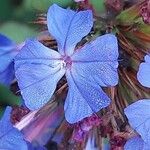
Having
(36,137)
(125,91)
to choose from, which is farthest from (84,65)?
(36,137)

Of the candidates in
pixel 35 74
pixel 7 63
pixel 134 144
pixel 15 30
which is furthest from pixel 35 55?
pixel 15 30

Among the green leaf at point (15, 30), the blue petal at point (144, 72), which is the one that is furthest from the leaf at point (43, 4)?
the blue petal at point (144, 72)

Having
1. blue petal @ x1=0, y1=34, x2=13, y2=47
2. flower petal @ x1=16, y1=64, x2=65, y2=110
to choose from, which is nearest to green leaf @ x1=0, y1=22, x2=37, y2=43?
blue petal @ x1=0, y1=34, x2=13, y2=47

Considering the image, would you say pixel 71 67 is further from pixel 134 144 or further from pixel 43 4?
pixel 43 4

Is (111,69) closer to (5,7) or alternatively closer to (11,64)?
(11,64)

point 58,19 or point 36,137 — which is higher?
point 58,19

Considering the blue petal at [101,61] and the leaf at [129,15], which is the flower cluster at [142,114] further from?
the leaf at [129,15]
